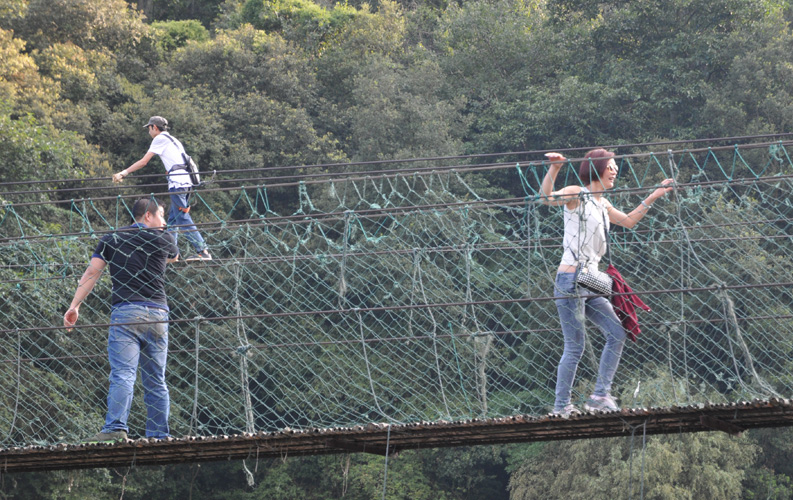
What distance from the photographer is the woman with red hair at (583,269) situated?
3695mm

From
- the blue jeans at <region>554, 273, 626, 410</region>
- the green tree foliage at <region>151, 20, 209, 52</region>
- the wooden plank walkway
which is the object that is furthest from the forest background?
the blue jeans at <region>554, 273, 626, 410</region>

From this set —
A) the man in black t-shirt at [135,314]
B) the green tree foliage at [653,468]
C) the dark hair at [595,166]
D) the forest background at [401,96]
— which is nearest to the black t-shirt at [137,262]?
the man in black t-shirt at [135,314]

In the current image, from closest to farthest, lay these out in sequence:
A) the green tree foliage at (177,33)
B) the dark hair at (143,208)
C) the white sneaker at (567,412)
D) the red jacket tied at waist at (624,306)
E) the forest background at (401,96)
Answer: the white sneaker at (567,412)
the red jacket tied at waist at (624,306)
the dark hair at (143,208)
the forest background at (401,96)
the green tree foliage at (177,33)

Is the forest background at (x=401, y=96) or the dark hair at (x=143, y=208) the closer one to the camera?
the dark hair at (x=143, y=208)

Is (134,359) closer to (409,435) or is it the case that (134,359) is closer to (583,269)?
(409,435)

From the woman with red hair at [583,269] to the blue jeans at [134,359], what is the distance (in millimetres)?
1607

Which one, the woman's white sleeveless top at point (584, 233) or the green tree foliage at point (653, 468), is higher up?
the woman's white sleeveless top at point (584, 233)

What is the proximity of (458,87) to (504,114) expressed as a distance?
5.31ft

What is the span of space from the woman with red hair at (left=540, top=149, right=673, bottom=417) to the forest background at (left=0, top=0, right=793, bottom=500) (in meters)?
9.40

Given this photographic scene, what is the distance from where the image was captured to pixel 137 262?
386 centimetres

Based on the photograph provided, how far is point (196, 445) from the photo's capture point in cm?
397

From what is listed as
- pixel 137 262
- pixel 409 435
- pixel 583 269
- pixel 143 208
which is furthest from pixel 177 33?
pixel 583 269

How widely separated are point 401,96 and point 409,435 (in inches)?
521

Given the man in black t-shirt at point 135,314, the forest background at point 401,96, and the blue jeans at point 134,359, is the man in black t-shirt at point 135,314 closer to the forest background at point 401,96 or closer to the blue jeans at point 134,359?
the blue jeans at point 134,359
